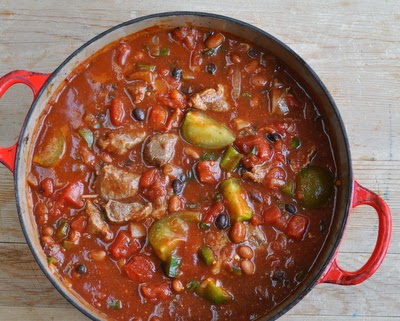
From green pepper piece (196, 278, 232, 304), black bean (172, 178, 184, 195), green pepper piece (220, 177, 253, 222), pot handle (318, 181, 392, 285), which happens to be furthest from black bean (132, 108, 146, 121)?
pot handle (318, 181, 392, 285)

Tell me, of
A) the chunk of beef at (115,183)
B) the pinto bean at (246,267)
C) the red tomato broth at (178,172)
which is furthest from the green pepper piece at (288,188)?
the chunk of beef at (115,183)

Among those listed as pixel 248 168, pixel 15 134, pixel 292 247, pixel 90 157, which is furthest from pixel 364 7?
pixel 15 134

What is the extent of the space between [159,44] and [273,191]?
4.05ft

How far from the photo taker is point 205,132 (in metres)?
4.01

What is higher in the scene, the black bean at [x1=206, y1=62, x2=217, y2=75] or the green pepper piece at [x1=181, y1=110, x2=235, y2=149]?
the black bean at [x1=206, y1=62, x2=217, y2=75]

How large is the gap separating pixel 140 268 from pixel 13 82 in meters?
1.42

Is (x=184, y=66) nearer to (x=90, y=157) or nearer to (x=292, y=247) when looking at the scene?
(x=90, y=157)

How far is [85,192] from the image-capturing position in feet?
13.3

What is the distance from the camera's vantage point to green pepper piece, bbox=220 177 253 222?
3.97 metres

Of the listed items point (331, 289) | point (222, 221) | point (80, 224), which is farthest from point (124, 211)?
point (331, 289)

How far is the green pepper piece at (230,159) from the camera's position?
4023 millimetres

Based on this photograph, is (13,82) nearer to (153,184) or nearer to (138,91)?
(138,91)

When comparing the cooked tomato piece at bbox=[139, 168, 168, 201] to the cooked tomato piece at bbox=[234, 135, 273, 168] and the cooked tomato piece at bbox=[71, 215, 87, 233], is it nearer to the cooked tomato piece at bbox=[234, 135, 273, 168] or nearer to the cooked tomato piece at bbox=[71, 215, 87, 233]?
the cooked tomato piece at bbox=[71, 215, 87, 233]

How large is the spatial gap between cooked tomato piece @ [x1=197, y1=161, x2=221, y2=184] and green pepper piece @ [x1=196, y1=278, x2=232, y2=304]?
64 cm
